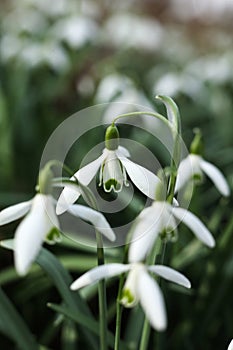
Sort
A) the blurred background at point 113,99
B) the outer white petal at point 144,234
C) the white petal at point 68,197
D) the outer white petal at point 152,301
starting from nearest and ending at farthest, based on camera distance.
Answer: the outer white petal at point 152,301 → the outer white petal at point 144,234 → the white petal at point 68,197 → the blurred background at point 113,99

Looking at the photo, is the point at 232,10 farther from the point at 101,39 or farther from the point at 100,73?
the point at 100,73

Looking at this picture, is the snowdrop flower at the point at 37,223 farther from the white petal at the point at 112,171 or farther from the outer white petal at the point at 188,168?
the outer white petal at the point at 188,168

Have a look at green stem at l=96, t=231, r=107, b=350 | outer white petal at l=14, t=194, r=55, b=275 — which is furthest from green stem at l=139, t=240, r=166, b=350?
outer white petal at l=14, t=194, r=55, b=275

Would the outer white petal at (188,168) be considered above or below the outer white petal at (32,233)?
below

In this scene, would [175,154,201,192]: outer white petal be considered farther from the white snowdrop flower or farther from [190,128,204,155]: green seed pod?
the white snowdrop flower

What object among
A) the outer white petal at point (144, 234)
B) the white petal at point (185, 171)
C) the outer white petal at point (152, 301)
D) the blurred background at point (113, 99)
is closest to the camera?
the outer white petal at point (152, 301)

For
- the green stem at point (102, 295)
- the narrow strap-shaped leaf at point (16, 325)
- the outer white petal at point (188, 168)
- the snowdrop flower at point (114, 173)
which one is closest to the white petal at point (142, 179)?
the snowdrop flower at point (114, 173)

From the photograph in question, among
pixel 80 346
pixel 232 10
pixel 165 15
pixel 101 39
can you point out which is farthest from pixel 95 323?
pixel 165 15
